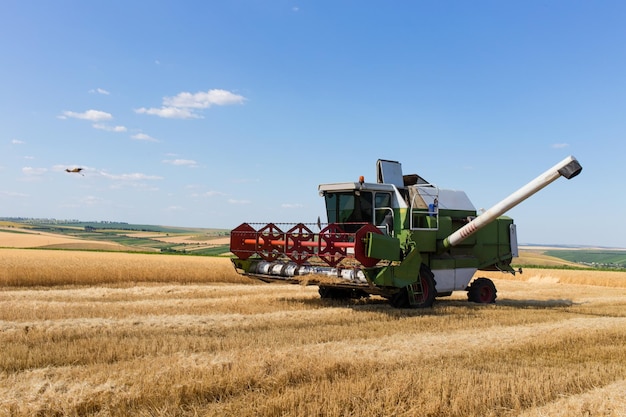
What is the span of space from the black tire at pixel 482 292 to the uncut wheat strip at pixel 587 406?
8.30 m

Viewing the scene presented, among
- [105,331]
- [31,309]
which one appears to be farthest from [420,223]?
[31,309]

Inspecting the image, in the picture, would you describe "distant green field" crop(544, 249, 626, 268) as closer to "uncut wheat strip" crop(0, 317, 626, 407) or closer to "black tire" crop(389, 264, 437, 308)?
"black tire" crop(389, 264, 437, 308)

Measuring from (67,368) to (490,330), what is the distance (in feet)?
19.8

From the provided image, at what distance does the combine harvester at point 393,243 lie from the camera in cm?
1038

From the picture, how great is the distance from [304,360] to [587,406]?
253cm

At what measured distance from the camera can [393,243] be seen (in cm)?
Result: 1045

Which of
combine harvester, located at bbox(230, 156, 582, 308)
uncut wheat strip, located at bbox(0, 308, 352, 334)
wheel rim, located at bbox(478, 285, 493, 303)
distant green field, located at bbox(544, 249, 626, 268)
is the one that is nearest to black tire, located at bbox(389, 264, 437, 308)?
combine harvester, located at bbox(230, 156, 582, 308)

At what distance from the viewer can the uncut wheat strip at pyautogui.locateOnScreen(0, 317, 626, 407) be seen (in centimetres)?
432

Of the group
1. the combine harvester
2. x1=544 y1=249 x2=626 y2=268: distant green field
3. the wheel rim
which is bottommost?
x1=544 y1=249 x2=626 y2=268: distant green field

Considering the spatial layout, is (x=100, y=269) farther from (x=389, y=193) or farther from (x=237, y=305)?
(x=389, y=193)

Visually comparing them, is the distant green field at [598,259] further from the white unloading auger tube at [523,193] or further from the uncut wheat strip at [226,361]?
the uncut wheat strip at [226,361]

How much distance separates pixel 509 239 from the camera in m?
13.8

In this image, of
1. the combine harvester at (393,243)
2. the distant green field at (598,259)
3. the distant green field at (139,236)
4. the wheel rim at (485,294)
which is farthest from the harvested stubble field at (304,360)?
the distant green field at (598,259)

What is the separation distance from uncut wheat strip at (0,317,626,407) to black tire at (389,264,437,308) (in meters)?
3.02
